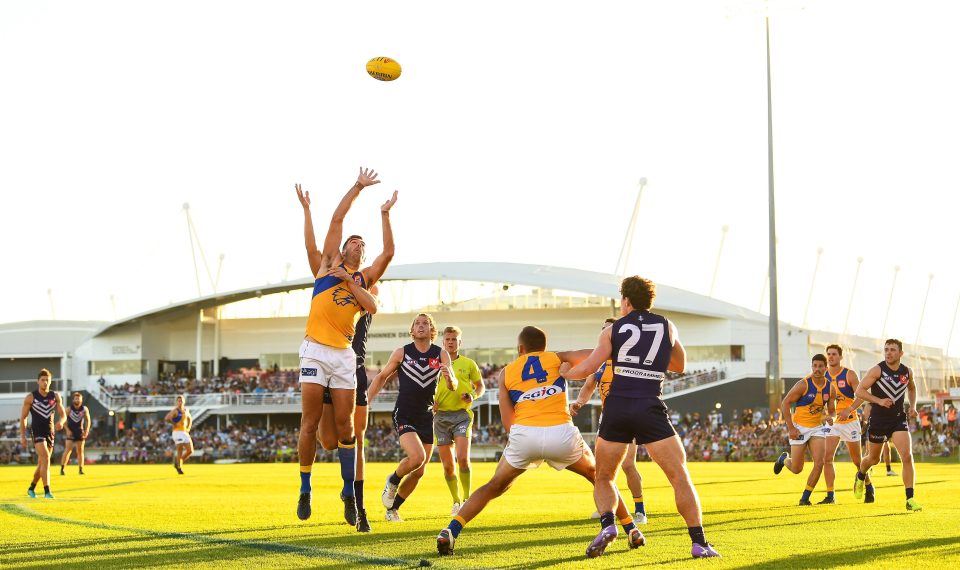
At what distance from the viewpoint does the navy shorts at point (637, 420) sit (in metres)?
8.30

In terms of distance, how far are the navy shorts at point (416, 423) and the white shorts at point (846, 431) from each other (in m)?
6.15

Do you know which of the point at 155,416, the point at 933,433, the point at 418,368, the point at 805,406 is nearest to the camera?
→ the point at 418,368

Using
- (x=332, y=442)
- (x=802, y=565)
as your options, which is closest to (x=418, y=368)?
(x=332, y=442)

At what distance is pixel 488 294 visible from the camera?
75188 millimetres

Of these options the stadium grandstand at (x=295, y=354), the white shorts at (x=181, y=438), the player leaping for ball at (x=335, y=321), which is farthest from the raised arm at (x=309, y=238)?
the stadium grandstand at (x=295, y=354)

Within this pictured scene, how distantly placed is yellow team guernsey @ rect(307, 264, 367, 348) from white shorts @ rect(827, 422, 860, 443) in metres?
8.09

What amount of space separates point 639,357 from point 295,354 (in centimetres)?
7253

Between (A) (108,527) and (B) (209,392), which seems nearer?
(A) (108,527)

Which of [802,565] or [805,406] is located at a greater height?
[805,406]

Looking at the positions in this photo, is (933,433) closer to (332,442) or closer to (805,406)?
(805,406)

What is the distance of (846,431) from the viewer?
1585cm

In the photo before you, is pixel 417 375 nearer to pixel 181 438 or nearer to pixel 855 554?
pixel 855 554

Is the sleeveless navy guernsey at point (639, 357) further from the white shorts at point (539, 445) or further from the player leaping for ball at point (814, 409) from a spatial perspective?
the player leaping for ball at point (814, 409)

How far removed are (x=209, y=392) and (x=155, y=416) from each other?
12.6ft
